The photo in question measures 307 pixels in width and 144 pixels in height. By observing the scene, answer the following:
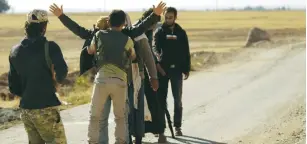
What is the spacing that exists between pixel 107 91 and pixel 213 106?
18.5ft

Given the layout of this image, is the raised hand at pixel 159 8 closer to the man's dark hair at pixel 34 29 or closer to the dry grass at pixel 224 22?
the man's dark hair at pixel 34 29

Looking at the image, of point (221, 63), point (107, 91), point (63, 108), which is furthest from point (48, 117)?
point (221, 63)

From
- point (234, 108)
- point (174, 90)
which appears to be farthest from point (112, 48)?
point (234, 108)

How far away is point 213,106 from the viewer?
11922 mm

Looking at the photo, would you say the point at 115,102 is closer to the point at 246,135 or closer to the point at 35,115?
the point at 35,115

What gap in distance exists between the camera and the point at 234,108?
38.2ft

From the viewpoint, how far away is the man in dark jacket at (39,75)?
5.44 metres

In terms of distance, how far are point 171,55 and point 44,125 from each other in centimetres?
340

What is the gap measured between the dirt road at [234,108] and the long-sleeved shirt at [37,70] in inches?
121

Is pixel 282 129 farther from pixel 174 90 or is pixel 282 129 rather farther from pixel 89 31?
pixel 89 31

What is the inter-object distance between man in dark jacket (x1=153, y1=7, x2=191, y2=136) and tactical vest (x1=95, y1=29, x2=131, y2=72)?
6.74 feet

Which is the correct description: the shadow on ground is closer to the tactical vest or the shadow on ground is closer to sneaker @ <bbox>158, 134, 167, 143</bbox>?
sneaker @ <bbox>158, 134, 167, 143</bbox>

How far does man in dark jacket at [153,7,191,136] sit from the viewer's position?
8.53 m

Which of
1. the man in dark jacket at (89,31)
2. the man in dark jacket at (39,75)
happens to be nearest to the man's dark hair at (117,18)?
the man in dark jacket at (89,31)
